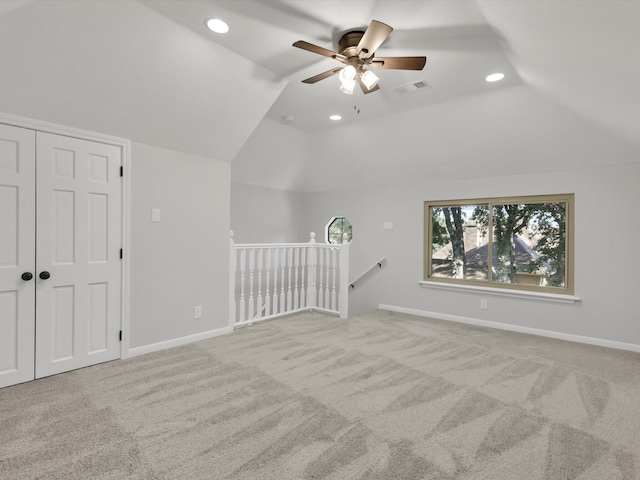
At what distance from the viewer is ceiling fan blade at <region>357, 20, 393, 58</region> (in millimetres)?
2066

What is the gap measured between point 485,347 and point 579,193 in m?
2.20

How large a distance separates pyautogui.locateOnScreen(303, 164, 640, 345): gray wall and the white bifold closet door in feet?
12.7

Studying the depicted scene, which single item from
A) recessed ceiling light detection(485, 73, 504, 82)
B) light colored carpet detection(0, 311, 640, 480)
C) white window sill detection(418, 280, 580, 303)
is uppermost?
recessed ceiling light detection(485, 73, 504, 82)

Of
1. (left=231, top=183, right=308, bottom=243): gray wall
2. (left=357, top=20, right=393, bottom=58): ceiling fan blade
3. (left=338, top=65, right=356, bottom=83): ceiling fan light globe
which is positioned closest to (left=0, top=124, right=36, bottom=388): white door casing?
(left=338, top=65, right=356, bottom=83): ceiling fan light globe

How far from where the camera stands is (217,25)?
2.52m

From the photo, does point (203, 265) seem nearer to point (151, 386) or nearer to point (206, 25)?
point (151, 386)

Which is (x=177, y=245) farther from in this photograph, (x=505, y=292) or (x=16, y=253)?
(x=505, y=292)

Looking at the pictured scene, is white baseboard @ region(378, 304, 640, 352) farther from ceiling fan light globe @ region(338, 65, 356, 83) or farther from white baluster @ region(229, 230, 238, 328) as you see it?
ceiling fan light globe @ region(338, 65, 356, 83)

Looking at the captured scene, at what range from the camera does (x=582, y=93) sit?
280 centimetres

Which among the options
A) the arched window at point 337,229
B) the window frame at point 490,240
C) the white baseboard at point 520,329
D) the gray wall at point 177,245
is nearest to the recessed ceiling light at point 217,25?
the gray wall at point 177,245

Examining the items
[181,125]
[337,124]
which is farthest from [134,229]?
[337,124]

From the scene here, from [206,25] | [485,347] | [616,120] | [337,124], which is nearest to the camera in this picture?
[206,25]

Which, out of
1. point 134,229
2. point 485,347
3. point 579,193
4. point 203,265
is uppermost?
point 579,193

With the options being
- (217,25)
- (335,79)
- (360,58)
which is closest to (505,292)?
(335,79)
